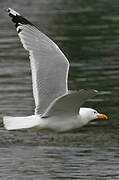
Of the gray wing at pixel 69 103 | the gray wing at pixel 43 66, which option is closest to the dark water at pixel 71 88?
the gray wing at pixel 69 103

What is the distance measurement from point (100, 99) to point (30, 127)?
4512 mm

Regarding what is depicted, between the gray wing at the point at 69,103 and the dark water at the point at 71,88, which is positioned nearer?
the gray wing at the point at 69,103

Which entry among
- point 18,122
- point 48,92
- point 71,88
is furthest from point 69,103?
point 71,88

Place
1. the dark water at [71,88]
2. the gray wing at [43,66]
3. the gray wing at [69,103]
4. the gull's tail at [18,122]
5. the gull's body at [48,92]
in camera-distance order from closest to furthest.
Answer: the gray wing at [69,103], the gull's tail at [18,122], the gull's body at [48,92], the gray wing at [43,66], the dark water at [71,88]

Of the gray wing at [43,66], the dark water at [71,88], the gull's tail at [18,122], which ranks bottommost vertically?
the dark water at [71,88]

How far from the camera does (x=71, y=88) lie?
13.6 meters

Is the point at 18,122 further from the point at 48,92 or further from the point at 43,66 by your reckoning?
the point at 43,66

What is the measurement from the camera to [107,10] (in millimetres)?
25281

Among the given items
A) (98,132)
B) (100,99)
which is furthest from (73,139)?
(100,99)

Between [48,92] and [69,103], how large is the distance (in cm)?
39

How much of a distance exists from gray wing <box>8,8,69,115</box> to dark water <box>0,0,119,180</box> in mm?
868

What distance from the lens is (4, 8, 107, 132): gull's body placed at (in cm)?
866

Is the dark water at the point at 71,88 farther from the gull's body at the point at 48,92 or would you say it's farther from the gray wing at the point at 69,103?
the gray wing at the point at 69,103

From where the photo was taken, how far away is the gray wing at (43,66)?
8984 millimetres
